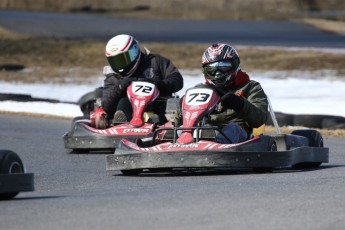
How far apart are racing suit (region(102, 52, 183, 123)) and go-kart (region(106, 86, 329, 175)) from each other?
274 cm

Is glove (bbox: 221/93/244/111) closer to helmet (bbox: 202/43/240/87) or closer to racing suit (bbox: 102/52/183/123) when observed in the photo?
helmet (bbox: 202/43/240/87)

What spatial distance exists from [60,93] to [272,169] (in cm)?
1144

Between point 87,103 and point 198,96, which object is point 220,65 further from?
point 87,103

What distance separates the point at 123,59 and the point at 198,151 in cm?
386

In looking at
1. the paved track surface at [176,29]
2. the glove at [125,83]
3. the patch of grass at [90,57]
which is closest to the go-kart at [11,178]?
the glove at [125,83]

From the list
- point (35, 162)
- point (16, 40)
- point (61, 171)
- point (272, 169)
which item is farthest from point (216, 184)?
point (16, 40)

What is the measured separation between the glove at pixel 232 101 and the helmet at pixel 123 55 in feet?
11.0

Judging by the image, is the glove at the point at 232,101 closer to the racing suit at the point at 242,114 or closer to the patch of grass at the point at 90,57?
the racing suit at the point at 242,114

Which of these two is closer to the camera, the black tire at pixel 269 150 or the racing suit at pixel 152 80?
the black tire at pixel 269 150

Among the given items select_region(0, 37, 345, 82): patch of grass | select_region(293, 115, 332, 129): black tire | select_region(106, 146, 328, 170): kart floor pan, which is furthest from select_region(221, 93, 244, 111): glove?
select_region(0, 37, 345, 82): patch of grass

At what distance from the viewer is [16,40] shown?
97.7ft

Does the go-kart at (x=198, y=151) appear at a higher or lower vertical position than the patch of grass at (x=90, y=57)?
higher

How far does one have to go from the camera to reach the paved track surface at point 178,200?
6.02 metres

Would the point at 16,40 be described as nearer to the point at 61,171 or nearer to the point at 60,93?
the point at 60,93
